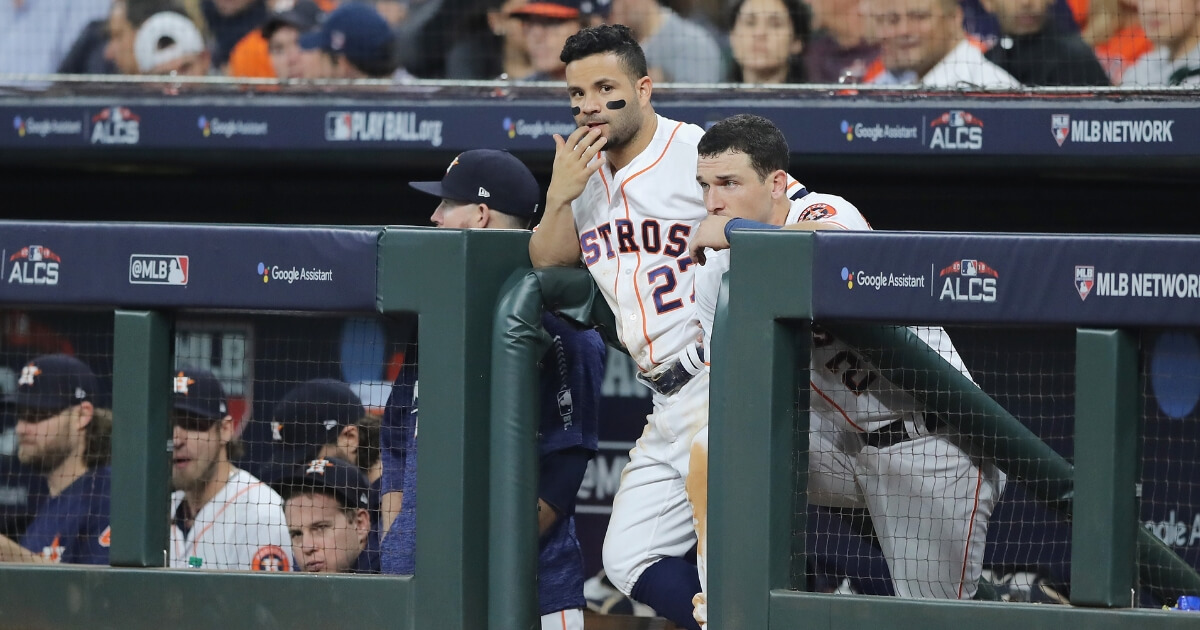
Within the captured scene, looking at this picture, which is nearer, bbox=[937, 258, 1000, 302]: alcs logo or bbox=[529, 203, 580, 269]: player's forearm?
bbox=[937, 258, 1000, 302]: alcs logo

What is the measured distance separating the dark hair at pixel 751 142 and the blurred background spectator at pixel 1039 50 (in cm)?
225

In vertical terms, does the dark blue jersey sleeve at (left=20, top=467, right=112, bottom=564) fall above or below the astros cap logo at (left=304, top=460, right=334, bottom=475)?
below

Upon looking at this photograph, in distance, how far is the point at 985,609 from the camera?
2.27m

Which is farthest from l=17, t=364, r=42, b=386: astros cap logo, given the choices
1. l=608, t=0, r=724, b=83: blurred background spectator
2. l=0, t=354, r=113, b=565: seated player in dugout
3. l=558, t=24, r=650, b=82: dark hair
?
l=608, t=0, r=724, b=83: blurred background spectator

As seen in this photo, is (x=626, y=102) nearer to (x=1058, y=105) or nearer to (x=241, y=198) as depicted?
(x=1058, y=105)

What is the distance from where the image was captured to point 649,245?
2842 millimetres

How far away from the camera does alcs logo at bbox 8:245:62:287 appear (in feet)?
8.64

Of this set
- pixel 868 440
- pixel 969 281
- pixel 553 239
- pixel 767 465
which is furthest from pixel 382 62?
pixel 969 281

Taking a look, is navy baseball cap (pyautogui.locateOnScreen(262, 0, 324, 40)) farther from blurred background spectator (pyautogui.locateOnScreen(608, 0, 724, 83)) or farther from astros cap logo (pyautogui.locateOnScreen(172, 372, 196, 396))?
astros cap logo (pyautogui.locateOnScreen(172, 372, 196, 396))

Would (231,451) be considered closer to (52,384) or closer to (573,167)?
(52,384)

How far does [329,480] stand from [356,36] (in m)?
2.37

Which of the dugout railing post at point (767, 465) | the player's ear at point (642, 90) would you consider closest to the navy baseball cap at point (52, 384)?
the player's ear at point (642, 90)

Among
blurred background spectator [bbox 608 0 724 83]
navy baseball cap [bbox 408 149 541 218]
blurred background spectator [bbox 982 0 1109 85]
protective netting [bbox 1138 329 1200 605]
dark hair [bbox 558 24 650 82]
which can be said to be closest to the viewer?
dark hair [bbox 558 24 650 82]

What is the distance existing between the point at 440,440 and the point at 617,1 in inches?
111
